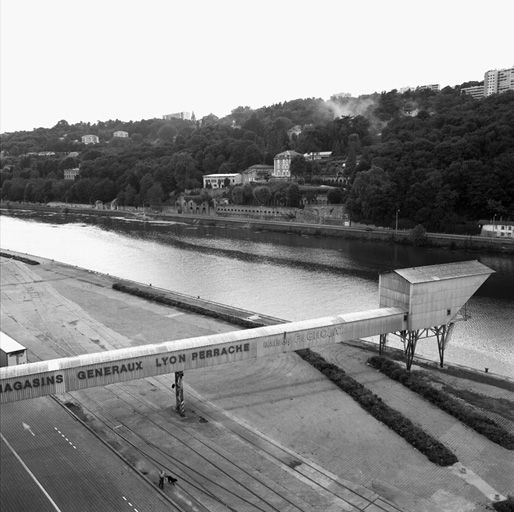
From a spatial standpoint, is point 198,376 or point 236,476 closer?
point 236,476

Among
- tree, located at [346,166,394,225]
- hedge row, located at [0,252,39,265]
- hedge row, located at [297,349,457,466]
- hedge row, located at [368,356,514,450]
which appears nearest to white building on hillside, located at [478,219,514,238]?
tree, located at [346,166,394,225]

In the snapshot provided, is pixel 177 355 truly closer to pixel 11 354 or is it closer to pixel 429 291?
pixel 11 354

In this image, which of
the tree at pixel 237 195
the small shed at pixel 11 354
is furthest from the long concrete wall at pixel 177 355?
the tree at pixel 237 195

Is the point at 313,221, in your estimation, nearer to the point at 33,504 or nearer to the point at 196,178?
the point at 196,178

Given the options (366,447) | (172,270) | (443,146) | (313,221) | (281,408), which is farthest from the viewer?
(313,221)

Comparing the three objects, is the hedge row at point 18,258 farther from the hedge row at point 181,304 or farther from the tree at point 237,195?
the tree at point 237,195

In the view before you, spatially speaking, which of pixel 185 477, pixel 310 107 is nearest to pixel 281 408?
pixel 185 477

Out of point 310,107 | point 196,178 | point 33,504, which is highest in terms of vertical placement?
point 310,107
